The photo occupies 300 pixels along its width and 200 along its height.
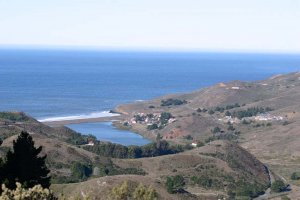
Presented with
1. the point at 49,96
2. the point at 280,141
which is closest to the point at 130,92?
the point at 49,96

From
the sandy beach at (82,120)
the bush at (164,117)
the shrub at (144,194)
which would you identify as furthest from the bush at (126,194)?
the bush at (164,117)

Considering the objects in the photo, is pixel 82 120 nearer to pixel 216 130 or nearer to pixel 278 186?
pixel 216 130

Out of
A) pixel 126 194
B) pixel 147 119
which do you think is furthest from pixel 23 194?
pixel 147 119

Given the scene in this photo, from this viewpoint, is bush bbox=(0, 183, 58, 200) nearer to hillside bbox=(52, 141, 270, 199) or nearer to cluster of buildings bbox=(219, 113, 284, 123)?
hillside bbox=(52, 141, 270, 199)

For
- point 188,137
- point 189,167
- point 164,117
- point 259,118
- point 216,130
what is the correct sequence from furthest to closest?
point 164,117 → point 259,118 → point 216,130 → point 188,137 → point 189,167

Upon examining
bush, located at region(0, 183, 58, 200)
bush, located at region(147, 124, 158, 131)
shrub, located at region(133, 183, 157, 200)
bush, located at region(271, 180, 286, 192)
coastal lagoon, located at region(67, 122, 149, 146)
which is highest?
bush, located at region(0, 183, 58, 200)

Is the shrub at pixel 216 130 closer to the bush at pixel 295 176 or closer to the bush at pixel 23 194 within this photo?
the bush at pixel 295 176

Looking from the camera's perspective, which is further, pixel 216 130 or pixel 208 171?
pixel 216 130

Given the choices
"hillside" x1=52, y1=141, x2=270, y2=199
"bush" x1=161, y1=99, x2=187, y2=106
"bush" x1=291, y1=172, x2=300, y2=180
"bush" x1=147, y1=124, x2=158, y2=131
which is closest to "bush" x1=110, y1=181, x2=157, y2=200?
"hillside" x1=52, y1=141, x2=270, y2=199

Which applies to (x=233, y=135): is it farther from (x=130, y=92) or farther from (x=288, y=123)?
(x=130, y=92)
